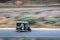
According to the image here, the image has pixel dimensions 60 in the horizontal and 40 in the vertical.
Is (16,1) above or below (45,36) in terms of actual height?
above

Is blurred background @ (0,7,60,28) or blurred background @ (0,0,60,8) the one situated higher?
blurred background @ (0,0,60,8)

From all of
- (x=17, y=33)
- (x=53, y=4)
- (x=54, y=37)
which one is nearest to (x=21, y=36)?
(x=17, y=33)

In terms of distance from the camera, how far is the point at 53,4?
12078mm

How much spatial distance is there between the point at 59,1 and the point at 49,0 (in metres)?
0.53

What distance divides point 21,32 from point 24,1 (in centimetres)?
859

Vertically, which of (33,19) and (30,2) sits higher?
(30,2)

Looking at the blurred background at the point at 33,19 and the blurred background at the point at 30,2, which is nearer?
the blurred background at the point at 33,19

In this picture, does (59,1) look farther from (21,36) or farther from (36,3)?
(21,36)

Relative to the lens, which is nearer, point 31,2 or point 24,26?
point 24,26

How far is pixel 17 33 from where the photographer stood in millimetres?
3762

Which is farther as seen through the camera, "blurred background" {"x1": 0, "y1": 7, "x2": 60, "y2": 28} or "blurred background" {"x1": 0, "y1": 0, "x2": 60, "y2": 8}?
"blurred background" {"x1": 0, "y1": 0, "x2": 60, "y2": 8}

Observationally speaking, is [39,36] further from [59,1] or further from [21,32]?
[59,1]

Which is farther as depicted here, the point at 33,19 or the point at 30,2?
the point at 30,2

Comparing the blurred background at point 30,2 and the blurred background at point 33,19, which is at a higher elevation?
the blurred background at point 30,2
